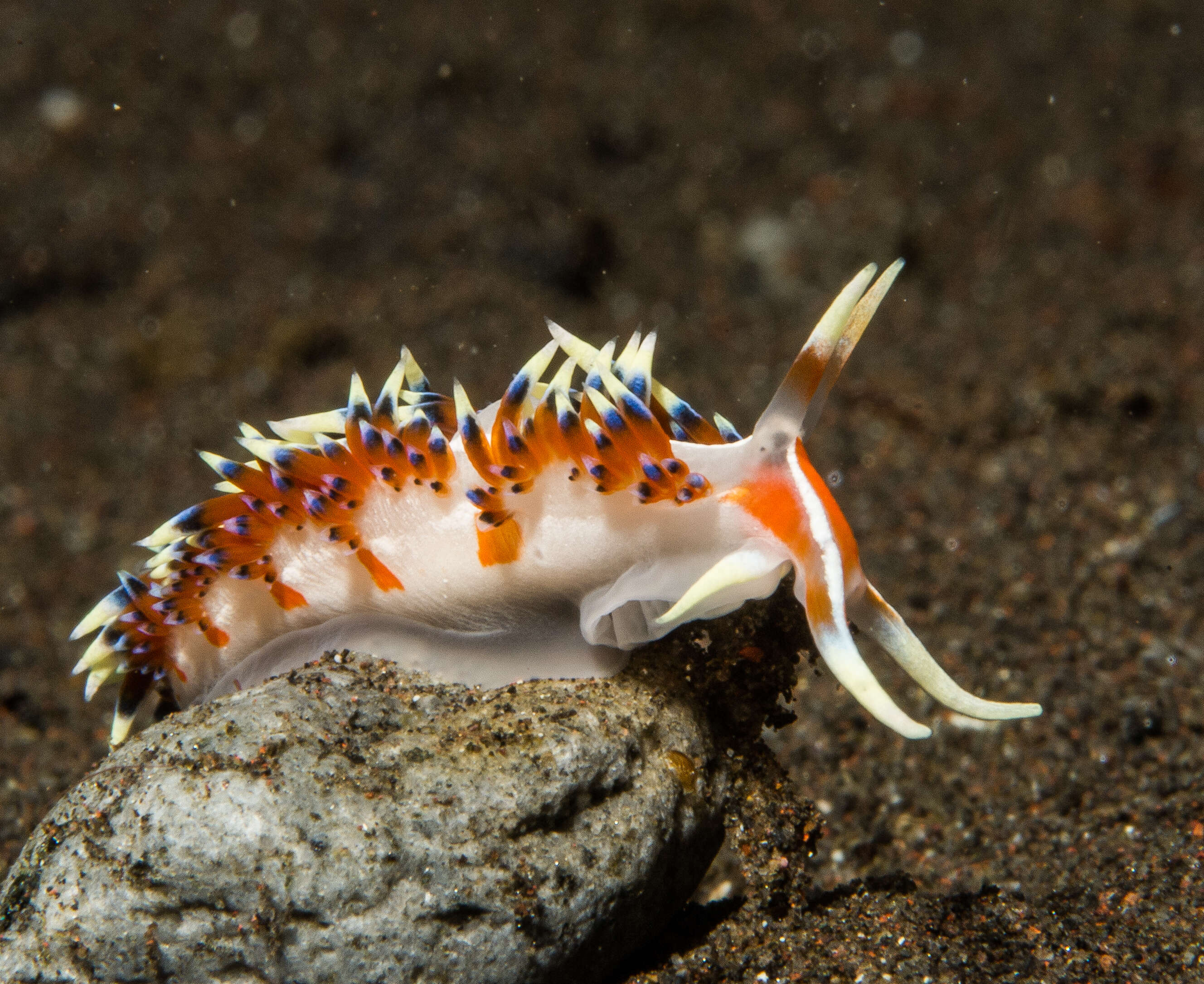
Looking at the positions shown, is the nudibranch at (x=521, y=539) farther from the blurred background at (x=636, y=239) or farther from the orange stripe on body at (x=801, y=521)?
the blurred background at (x=636, y=239)

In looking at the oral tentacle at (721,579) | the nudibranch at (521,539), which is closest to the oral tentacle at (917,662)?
the nudibranch at (521,539)

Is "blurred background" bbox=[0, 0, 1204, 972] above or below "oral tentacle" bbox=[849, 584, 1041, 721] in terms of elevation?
above

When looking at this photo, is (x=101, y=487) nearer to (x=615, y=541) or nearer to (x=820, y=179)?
(x=615, y=541)

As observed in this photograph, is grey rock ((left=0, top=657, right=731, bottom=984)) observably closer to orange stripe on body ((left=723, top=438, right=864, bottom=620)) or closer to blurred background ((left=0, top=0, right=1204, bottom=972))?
orange stripe on body ((left=723, top=438, right=864, bottom=620))

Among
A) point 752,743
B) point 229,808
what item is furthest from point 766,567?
point 229,808

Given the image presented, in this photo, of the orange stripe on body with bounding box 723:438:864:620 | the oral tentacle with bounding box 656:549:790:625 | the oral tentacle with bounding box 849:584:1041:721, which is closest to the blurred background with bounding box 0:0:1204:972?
the oral tentacle with bounding box 849:584:1041:721
